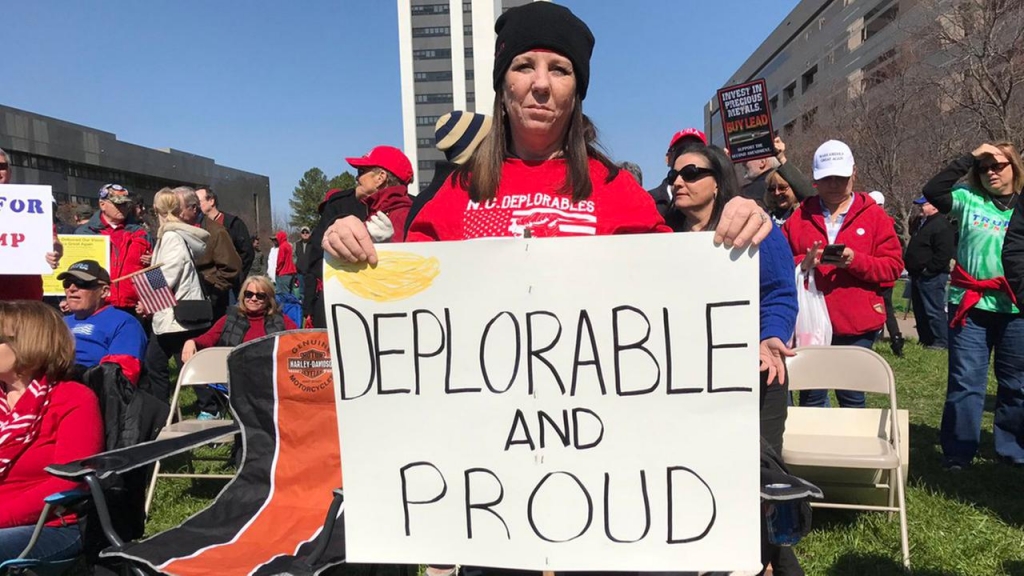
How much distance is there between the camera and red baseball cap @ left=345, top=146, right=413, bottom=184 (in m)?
3.91

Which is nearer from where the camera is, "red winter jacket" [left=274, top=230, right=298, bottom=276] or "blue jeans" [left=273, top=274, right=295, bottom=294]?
"blue jeans" [left=273, top=274, right=295, bottom=294]

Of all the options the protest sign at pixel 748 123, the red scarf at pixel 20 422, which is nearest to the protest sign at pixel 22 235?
the red scarf at pixel 20 422

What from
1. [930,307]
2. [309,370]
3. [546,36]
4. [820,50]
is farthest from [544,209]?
[820,50]

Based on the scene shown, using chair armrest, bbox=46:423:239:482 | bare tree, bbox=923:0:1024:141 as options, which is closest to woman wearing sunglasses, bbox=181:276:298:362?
chair armrest, bbox=46:423:239:482

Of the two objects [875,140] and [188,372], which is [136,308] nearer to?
[188,372]

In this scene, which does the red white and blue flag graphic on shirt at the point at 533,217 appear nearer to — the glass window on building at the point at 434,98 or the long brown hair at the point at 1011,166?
the long brown hair at the point at 1011,166

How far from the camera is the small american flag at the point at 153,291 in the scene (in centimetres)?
477

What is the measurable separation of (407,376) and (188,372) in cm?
313

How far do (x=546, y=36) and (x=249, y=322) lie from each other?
4.07 metres

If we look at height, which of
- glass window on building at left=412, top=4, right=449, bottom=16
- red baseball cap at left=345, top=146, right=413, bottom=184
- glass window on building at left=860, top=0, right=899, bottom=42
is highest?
glass window on building at left=412, top=4, right=449, bottom=16

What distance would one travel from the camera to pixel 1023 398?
3707mm

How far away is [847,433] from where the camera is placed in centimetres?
343

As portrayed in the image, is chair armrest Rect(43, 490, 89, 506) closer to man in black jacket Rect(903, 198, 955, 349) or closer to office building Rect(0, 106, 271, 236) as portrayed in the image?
man in black jacket Rect(903, 198, 955, 349)

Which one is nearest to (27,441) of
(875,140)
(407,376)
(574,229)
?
(407,376)
